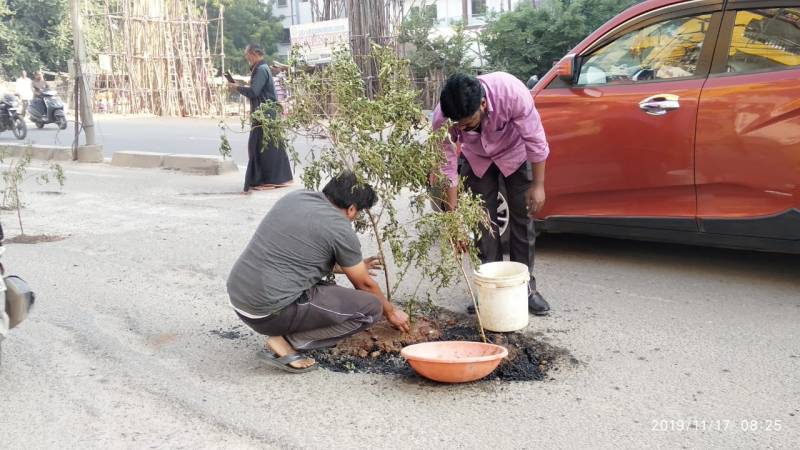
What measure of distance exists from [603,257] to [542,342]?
188 cm

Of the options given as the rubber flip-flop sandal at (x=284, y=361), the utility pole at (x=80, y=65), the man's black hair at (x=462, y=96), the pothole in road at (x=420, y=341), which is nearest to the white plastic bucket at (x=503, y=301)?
the pothole in road at (x=420, y=341)

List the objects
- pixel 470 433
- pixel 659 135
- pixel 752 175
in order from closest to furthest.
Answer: pixel 470 433 → pixel 752 175 → pixel 659 135

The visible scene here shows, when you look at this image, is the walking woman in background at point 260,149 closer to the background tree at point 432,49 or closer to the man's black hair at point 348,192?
the man's black hair at point 348,192

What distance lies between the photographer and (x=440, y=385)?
11.8 ft

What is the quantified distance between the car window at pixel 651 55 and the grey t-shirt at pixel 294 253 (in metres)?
2.58

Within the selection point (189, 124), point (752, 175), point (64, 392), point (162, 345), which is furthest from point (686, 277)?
point (189, 124)

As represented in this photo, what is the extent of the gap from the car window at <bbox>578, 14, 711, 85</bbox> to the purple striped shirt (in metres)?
1.32

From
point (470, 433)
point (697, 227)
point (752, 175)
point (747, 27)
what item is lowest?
point (470, 433)

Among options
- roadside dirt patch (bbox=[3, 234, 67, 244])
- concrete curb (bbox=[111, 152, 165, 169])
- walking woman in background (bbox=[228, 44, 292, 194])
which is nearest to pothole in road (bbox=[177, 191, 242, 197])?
walking woman in background (bbox=[228, 44, 292, 194])

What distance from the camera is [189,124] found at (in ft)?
67.9

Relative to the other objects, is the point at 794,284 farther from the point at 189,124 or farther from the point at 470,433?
the point at 189,124

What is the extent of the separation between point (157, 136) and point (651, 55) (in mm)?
14391

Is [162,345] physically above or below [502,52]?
below

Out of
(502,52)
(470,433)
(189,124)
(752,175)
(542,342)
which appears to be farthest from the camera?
(189,124)
